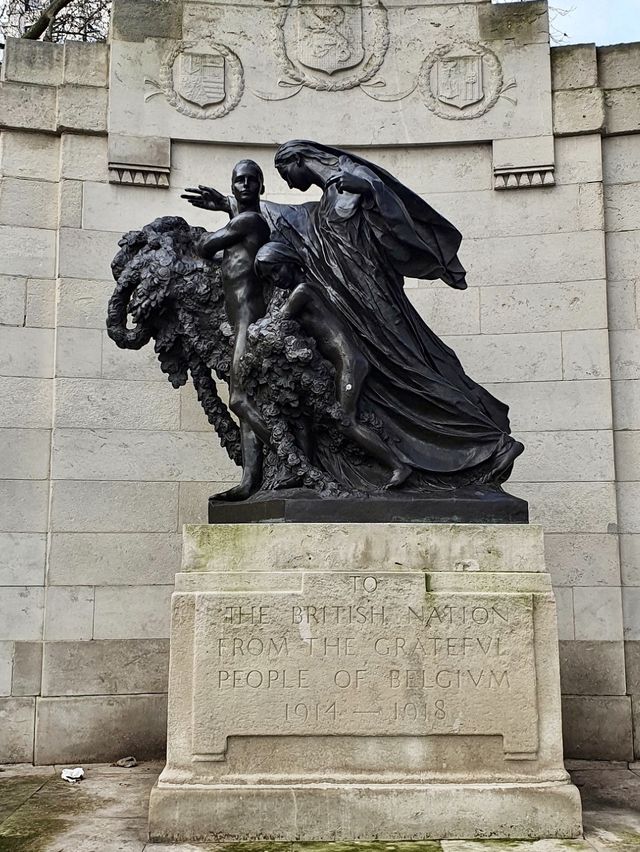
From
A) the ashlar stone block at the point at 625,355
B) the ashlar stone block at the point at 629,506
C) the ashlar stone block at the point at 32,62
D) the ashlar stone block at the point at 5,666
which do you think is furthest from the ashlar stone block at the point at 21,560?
the ashlar stone block at the point at 625,355

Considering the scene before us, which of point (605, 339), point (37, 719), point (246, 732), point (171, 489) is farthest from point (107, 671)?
point (605, 339)

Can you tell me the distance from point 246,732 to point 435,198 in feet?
16.7

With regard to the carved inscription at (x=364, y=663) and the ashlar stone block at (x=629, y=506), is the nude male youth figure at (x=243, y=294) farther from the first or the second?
the ashlar stone block at (x=629, y=506)

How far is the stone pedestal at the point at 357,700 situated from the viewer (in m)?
4.63

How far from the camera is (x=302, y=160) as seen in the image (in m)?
5.77

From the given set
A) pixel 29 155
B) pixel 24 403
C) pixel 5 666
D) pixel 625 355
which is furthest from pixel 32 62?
pixel 625 355

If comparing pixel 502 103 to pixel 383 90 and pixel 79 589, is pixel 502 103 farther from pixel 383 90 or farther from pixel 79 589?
pixel 79 589

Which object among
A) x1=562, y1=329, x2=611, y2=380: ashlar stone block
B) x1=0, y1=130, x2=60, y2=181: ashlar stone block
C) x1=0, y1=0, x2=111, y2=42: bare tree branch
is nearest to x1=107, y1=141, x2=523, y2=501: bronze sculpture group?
x1=562, y1=329, x2=611, y2=380: ashlar stone block

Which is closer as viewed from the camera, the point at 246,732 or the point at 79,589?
the point at 246,732

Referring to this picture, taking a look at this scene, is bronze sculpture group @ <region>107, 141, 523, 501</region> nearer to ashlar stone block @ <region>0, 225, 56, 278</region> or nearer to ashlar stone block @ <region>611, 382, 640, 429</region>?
ashlar stone block @ <region>0, 225, 56, 278</region>

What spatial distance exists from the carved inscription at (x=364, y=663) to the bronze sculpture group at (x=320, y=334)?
24.9 inches

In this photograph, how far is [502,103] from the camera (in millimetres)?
8055

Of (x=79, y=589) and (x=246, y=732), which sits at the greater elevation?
(x=79, y=589)

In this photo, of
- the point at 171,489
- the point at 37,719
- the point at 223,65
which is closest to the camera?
the point at 37,719
